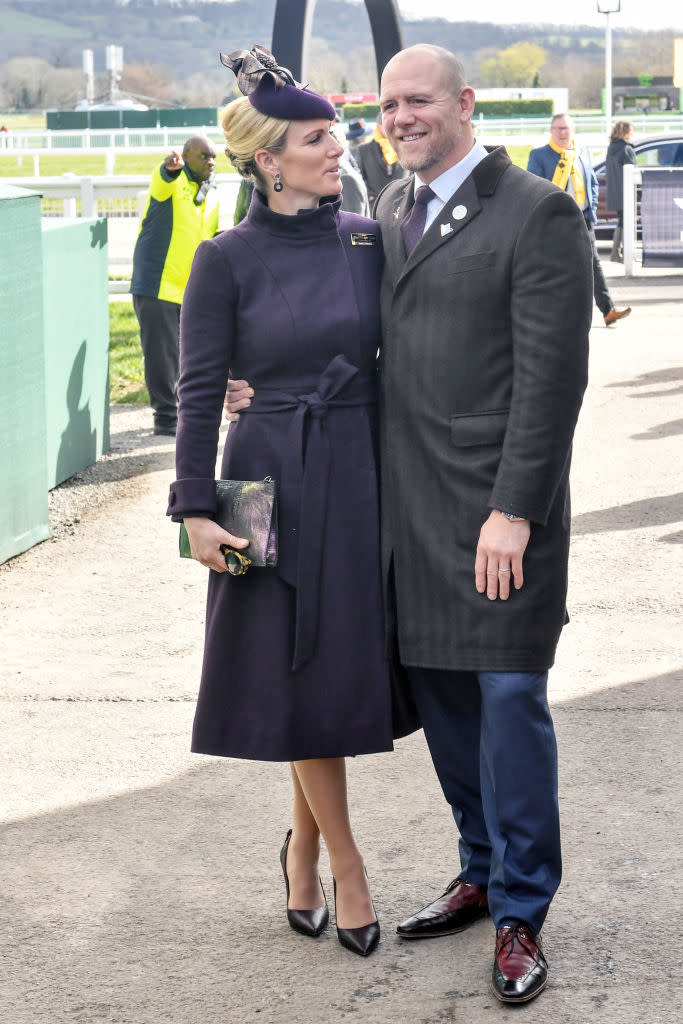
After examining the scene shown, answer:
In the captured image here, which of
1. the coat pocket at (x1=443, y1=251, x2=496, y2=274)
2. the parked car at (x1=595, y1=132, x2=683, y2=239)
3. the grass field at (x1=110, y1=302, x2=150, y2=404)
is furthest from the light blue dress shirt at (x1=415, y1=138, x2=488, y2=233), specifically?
the parked car at (x1=595, y1=132, x2=683, y2=239)

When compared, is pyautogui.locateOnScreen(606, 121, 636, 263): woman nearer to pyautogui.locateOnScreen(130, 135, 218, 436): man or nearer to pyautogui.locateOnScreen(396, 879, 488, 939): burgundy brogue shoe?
pyautogui.locateOnScreen(130, 135, 218, 436): man

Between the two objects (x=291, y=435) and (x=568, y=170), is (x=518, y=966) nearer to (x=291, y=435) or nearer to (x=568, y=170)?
(x=291, y=435)

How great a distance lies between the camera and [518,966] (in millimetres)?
3010

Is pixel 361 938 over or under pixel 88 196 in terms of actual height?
under

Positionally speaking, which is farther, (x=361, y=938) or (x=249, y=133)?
(x=361, y=938)

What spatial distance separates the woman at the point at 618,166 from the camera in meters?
17.7

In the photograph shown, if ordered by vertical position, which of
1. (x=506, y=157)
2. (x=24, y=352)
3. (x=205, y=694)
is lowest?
(x=205, y=694)

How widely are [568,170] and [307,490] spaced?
10559 mm

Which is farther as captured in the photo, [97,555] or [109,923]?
[97,555]

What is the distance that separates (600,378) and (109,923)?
8.08 meters

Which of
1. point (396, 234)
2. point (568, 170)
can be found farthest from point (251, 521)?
point (568, 170)

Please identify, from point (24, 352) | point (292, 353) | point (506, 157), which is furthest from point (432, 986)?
point (24, 352)

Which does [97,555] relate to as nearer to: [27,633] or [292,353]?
[27,633]

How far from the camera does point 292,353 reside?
3.10 metres
